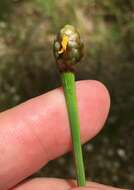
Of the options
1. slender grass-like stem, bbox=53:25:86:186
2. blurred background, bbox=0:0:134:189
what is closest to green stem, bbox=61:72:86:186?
slender grass-like stem, bbox=53:25:86:186

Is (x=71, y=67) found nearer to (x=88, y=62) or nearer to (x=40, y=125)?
(x=40, y=125)

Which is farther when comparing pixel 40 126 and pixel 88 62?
pixel 88 62

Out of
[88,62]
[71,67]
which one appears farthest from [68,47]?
[88,62]

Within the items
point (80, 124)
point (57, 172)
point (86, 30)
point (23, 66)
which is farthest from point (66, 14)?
point (80, 124)

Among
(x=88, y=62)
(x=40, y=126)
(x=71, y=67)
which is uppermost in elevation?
(x=71, y=67)

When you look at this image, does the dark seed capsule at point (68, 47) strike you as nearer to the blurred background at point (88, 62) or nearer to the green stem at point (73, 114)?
the green stem at point (73, 114)

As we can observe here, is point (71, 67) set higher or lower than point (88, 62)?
higher

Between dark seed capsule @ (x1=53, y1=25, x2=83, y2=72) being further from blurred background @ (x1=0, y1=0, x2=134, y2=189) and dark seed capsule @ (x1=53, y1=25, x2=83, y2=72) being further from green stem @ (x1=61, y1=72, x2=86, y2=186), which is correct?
blurred background @ (x1=0, y1=0, x2=134, y2=189)
